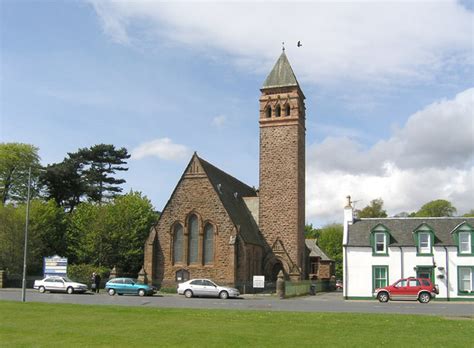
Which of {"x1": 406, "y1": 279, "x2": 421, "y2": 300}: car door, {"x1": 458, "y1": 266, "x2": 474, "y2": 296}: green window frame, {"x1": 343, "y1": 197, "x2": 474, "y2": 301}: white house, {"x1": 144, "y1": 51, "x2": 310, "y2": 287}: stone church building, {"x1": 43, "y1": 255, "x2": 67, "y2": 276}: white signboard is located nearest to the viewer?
{"x1": 406, "y1": 279, "x2": 421, "y2": 300}: car door

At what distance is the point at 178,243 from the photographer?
2048 inches

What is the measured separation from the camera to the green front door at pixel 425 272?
40188 millimetres

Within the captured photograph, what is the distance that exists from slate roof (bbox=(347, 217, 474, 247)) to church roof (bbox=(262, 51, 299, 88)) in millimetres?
20414

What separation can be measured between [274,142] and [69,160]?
1306 inches

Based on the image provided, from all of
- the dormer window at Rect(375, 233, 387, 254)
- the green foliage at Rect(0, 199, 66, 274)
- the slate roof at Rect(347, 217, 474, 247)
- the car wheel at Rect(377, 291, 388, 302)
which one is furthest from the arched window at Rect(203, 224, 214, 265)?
the green foliage at Rect(0, 199, 66, 274)

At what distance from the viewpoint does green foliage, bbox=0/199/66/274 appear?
56.7 m

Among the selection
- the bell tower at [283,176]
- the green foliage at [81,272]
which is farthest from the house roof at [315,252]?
the green foliage at [81,272]

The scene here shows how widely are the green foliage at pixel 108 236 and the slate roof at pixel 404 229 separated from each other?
29274 mm

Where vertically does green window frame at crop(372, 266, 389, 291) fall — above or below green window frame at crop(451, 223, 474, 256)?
below

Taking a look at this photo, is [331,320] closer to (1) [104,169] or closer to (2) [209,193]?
(2) [209,193]

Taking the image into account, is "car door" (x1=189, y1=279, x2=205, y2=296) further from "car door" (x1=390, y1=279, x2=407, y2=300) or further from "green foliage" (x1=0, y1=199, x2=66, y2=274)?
"green foliage" (x1=0, y1=199, x2=66, y2=274)

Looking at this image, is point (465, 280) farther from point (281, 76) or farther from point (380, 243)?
point (281, 76)

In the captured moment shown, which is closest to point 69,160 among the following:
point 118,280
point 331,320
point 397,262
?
point 118,280

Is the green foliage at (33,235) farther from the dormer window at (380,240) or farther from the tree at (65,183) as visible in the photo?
the dormer window at (380,240)
